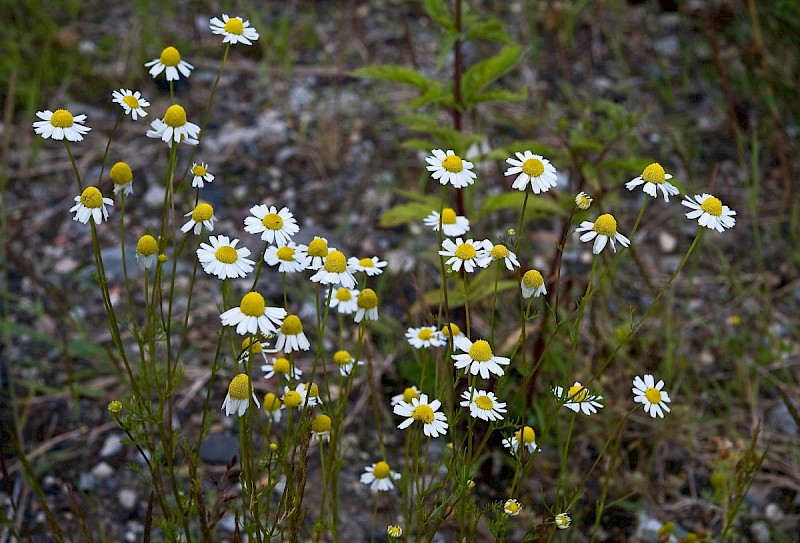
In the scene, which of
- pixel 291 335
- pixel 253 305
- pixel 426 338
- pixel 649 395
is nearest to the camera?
pixel 253 305

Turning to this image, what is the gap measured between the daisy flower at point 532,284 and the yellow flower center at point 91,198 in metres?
0.73

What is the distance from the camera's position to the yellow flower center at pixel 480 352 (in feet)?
4.94

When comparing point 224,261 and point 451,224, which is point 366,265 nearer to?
point 451,224

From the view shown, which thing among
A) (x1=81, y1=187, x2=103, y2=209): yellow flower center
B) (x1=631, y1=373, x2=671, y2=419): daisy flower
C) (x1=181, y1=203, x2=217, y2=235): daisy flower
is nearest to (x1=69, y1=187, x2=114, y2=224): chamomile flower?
(x1=81, y1=187, x2=103, y2=209): yellow flower center

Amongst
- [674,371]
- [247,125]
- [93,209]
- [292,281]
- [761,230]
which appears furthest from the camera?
[247,125]

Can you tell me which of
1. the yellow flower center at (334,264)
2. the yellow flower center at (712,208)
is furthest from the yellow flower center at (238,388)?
the yellow flower center at (712,208)

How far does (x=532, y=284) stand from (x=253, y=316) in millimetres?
469

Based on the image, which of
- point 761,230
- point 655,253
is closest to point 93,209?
point 655,253

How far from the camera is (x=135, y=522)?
86.4 inches

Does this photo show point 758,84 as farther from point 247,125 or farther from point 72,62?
point 72,62

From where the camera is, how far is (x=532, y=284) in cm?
145

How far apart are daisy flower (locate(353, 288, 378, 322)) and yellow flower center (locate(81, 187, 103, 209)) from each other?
0.48 m

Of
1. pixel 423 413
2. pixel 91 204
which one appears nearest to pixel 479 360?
pixel 423 413

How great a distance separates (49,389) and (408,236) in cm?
129
